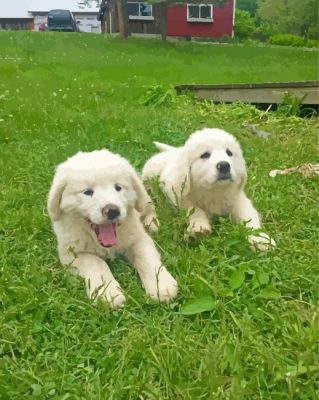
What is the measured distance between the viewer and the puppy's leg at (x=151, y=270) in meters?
2.98

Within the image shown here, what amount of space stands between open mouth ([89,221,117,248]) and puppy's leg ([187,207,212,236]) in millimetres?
538

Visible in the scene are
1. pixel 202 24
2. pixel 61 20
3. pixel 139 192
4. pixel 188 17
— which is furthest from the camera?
pixel 202 24

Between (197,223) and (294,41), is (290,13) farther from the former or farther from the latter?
(197,223)

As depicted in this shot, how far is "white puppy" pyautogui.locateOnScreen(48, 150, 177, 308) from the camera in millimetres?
3057

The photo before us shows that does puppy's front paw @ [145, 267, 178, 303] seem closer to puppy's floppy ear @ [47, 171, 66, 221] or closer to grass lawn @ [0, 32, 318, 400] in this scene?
grass lawn @ [0, 32, 318, 400]

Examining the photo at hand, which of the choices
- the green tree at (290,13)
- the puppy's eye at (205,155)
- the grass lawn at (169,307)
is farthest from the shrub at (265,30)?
the puppy's eye at (205,155)

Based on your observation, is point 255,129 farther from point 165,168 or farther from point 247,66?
point 247,66

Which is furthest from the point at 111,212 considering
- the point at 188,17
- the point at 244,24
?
the point at 188,17

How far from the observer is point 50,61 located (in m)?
12.5

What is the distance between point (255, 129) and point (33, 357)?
16.5ft

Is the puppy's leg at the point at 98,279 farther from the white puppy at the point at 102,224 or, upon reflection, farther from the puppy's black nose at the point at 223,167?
the puppy's black nose at the point at 223,167

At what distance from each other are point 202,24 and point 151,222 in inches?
264

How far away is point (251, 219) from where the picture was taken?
11.8 ft

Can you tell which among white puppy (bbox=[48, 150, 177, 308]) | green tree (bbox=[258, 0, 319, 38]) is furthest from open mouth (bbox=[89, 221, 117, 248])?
green tree (bbox=[258, 0, 319, 38])
